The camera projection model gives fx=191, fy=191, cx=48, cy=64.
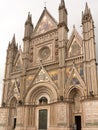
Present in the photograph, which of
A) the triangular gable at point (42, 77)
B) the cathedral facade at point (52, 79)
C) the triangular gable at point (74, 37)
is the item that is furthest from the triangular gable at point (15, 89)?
the triangular gable at point (74, 37)

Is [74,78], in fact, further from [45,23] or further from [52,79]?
[45,23]

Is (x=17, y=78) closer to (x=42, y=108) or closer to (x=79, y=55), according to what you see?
(x=42, y=108)

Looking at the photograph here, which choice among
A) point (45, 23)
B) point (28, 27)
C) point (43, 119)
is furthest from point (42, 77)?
point (28, 27)

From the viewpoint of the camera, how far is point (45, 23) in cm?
2709

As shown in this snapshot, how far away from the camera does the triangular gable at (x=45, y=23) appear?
26078 millimetres

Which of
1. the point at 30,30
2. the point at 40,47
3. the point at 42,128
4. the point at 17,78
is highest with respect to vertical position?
the point at 30,30

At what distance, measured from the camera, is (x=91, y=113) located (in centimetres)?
1752

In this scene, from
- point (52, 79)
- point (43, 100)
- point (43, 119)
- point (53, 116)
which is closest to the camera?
point (53, 116)

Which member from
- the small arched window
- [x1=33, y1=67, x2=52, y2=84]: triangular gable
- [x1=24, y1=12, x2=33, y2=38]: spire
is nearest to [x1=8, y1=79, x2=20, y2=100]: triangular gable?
[x1=33, y1=67, x2=52, y2=84]: triangular gable

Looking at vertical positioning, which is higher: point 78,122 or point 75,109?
point 75,109

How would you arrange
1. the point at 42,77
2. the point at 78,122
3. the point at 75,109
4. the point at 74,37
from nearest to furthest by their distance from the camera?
the point at 75,109 → the point at 78,122 → the point at 74,37 → the point at 42,77

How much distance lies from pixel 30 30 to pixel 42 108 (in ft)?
39.0

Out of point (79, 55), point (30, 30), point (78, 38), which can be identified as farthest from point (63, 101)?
point (30, 30)

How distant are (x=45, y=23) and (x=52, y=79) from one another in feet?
30.0
